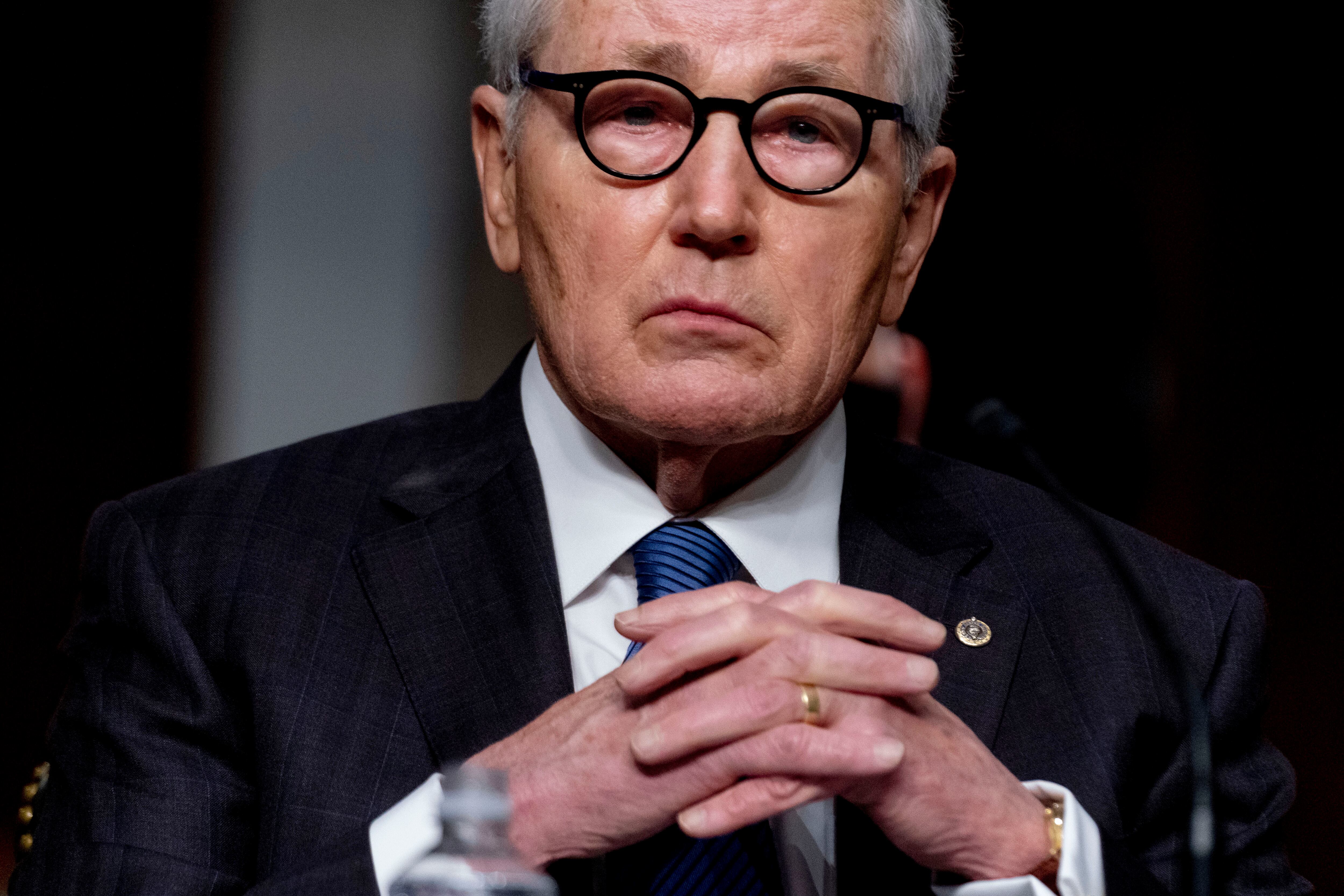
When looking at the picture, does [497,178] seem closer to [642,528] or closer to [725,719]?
[642,528]

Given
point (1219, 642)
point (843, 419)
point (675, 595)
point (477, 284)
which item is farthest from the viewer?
point (477, 284)

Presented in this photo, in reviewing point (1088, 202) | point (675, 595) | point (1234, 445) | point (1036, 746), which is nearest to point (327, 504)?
point (675, 595)

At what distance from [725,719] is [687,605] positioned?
0.11 m

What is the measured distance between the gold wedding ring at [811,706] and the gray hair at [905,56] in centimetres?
67

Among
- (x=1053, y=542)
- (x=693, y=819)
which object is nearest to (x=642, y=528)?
(x=693, y=819)

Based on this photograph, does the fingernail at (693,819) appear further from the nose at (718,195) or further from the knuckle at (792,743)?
the nose at (718,195)

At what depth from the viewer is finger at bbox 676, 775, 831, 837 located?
1.12 metres

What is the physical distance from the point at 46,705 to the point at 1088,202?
8.10 ft

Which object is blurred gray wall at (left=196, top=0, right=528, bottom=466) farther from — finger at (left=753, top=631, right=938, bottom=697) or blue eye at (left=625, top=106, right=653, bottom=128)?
finger at (left=753, top=631, right=938, bottom=697)

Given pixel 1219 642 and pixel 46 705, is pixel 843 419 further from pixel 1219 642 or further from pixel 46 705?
pixel 46 705

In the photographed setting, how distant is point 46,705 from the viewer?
9.04ft

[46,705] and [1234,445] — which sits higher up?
[1234,445]

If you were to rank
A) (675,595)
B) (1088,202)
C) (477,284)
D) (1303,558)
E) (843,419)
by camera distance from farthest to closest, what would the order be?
(477,284) → (1303,558) → (1088,202) → (843,419) → (675,595)

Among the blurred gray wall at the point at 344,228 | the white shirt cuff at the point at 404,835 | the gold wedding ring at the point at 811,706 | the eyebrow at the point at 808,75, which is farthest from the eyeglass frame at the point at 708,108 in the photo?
the blurred gray wall at the point at 344,228
